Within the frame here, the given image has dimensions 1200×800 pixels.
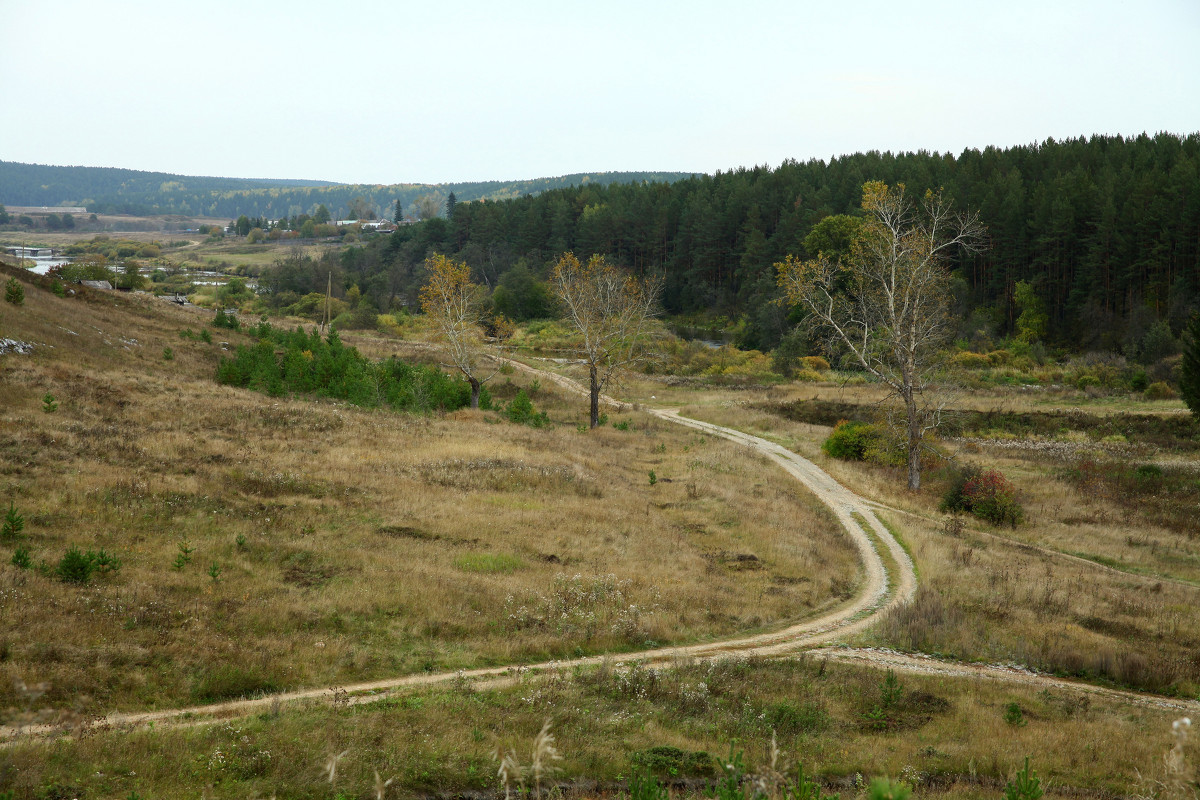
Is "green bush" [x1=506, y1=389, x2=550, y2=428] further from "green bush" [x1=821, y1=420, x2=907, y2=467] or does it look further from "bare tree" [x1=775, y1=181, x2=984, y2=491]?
"bare tree" [x1=775, y1=181, x2=984, y2=491]

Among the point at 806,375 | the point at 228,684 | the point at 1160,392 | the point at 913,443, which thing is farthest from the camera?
the point at 806,375

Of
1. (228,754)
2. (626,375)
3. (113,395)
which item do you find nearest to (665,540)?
(228,754)

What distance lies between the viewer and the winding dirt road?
10.9m

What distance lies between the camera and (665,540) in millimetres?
22828

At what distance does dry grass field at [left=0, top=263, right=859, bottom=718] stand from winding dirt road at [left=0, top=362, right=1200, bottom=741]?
1.81 ft

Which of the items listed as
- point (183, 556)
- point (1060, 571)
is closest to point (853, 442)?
point (1060, 571)

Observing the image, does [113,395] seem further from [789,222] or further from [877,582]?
[789,222]

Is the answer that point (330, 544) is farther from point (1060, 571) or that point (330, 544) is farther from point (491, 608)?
point (1060, 571)

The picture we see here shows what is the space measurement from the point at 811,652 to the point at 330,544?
11.4 m

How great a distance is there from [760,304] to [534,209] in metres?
54.5

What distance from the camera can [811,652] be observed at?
1533cm

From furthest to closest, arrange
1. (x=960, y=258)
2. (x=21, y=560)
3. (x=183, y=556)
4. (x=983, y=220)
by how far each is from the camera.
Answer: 1. (x=960, y=258)
2. (x=983, y=220)
3. (x=183, y=556)
4. (x=21, y=560)

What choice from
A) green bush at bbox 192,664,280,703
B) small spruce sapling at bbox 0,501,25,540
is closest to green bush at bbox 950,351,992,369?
green bush at bbox 192,664,280,703

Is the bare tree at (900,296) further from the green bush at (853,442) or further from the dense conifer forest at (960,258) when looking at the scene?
the dense conifer forest at (960,258)
